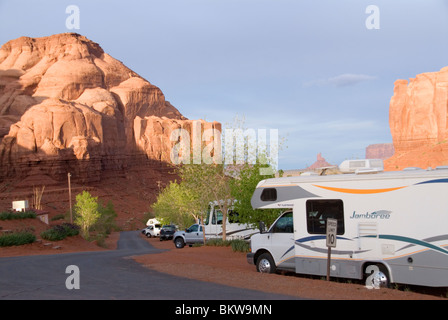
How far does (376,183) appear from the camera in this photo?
1172cm

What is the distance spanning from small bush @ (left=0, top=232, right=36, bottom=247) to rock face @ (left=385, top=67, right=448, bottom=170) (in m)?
58.5

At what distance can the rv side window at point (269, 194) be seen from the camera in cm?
1410

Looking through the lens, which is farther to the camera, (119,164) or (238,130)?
(119,164)

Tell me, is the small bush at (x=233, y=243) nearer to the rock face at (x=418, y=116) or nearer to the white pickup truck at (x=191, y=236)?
the white pickup truck at (x=191, y=236)

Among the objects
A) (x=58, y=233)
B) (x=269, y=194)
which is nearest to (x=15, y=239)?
(x=58, y=233)

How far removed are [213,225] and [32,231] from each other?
564 inches

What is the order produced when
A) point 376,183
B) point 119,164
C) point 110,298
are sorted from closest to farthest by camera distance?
point 110,298
point 376,183
point 119,164

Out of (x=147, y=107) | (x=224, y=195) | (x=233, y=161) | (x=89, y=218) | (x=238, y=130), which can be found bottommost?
(x=89, y=218)

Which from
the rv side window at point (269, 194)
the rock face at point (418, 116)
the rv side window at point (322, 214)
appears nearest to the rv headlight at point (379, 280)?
the rv side window at point (322, 214)

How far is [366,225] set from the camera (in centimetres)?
1180

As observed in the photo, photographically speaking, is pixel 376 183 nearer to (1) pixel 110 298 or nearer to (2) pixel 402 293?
(2) pixel 402 293

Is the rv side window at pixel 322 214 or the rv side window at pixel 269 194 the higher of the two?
the rv side window at pixel 269 194

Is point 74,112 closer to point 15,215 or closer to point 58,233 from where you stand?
point 15,215
